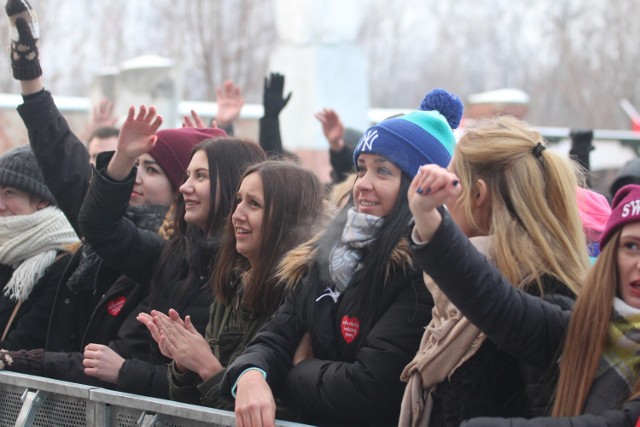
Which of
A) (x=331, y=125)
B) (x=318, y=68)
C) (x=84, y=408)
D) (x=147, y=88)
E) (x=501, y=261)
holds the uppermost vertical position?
(x=501, y=261)

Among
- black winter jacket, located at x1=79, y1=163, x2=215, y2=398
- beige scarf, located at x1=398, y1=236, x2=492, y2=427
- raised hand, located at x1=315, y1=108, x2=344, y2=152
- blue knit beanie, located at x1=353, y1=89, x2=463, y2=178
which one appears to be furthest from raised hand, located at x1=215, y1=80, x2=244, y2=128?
beige scarf, located at x1=398, y1=236, x2=492, y2=427

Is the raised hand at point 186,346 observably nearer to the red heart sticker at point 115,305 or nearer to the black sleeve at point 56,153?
the red heart sticker at point 115,305

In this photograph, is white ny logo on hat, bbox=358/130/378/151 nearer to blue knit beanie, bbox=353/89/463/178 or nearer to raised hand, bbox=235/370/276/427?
blue knit beanie, bbox=353/89/463/178

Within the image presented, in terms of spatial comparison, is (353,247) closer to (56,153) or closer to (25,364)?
(25,364)

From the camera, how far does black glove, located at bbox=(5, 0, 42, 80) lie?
188 inches

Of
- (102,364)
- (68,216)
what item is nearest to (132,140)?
(68,216)

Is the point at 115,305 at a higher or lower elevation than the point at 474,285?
lower

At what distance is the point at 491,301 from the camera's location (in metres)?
2.75

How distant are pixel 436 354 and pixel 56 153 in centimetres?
251

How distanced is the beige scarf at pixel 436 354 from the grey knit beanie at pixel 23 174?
279 cm

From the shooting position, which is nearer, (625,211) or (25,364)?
(625,211)

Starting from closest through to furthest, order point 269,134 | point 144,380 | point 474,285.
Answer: point 474,285 < point 144,380 < point 269,134

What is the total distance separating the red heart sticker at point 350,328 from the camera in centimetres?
337

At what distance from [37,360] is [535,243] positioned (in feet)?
7.78
